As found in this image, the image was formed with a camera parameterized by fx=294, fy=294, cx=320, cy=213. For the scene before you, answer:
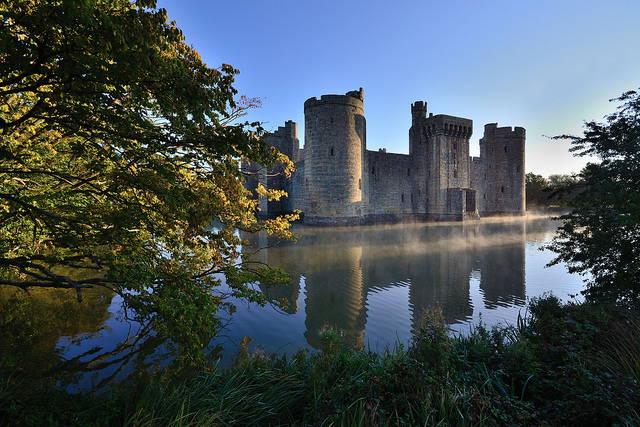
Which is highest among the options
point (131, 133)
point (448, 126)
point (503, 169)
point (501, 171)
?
point (448, 126)

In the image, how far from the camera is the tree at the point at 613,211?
677 centimetres

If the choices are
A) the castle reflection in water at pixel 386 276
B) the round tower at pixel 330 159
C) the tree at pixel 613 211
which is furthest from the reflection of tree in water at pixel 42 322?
the round tower at pixel 330 159

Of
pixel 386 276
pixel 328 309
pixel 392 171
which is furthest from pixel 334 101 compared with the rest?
pixel 328 309

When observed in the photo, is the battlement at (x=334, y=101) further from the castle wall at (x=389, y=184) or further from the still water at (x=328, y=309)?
the still water at (x=328, y=309)

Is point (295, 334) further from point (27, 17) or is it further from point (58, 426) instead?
point (27, 17)

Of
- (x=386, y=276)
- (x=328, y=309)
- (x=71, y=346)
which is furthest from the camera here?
(x=386, y=276)

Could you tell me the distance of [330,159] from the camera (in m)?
28.2

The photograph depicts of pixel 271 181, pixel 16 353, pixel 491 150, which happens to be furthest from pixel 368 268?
pixel 491 150

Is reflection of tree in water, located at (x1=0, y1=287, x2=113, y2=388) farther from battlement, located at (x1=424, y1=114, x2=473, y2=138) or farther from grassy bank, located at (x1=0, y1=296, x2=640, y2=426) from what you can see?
battlement, located at (x1=424, y1=114, x2=473, y2=138)

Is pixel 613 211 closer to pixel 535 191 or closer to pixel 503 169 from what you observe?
pixel 503 169

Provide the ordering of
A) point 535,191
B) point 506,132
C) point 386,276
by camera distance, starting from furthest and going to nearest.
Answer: point 535,191
point 506,132
point 386,276

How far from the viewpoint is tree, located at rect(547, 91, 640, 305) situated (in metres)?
6.77

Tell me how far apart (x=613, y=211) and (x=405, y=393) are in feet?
23.7

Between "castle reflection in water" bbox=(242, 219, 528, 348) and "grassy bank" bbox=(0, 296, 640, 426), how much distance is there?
2.14 metres
